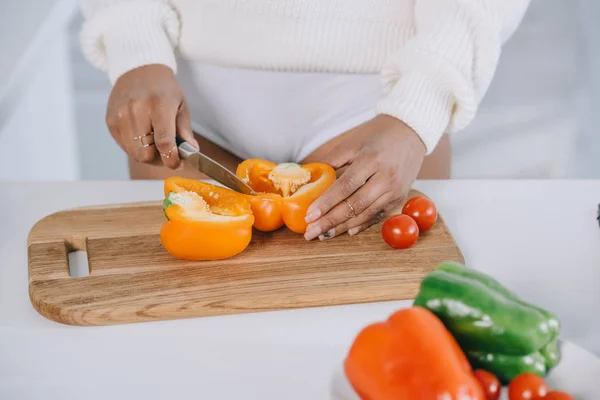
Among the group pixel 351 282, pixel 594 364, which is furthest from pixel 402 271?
pixel 594 364

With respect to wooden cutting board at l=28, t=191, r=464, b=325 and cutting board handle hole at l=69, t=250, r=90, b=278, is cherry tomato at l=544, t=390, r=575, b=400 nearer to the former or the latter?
wooden cutting board at l=28, t=191, r=464, b=325

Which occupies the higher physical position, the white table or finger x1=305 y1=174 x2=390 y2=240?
finger x1=305 y1=174 x2=390 y2=240

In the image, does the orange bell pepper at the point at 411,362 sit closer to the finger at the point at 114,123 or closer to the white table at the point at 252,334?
the white table at the point at 252,334

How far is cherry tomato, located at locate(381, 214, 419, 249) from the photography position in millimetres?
1168

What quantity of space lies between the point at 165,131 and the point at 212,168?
109 mm

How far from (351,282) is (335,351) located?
15cm

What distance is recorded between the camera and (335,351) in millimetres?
978

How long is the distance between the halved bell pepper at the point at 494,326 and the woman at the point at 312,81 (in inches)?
18.3

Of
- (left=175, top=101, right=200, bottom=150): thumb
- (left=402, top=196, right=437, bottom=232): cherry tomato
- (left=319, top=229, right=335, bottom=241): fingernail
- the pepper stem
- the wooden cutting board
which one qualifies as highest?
(left=175, top=101, right=200, bottom=150): thumb

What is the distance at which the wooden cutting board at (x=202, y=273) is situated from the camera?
3.43 feet

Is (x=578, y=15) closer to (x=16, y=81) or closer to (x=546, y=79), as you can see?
(x=546, y=79)

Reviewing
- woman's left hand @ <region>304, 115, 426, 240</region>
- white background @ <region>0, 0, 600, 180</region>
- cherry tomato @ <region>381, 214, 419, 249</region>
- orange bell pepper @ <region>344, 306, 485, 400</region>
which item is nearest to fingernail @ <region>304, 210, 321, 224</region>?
woman's left hand @ <region>304, 115, 426, 240</region>

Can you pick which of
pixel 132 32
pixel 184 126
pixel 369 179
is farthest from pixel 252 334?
pixel 132 32

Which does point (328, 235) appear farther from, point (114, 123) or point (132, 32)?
point (132, 32)
